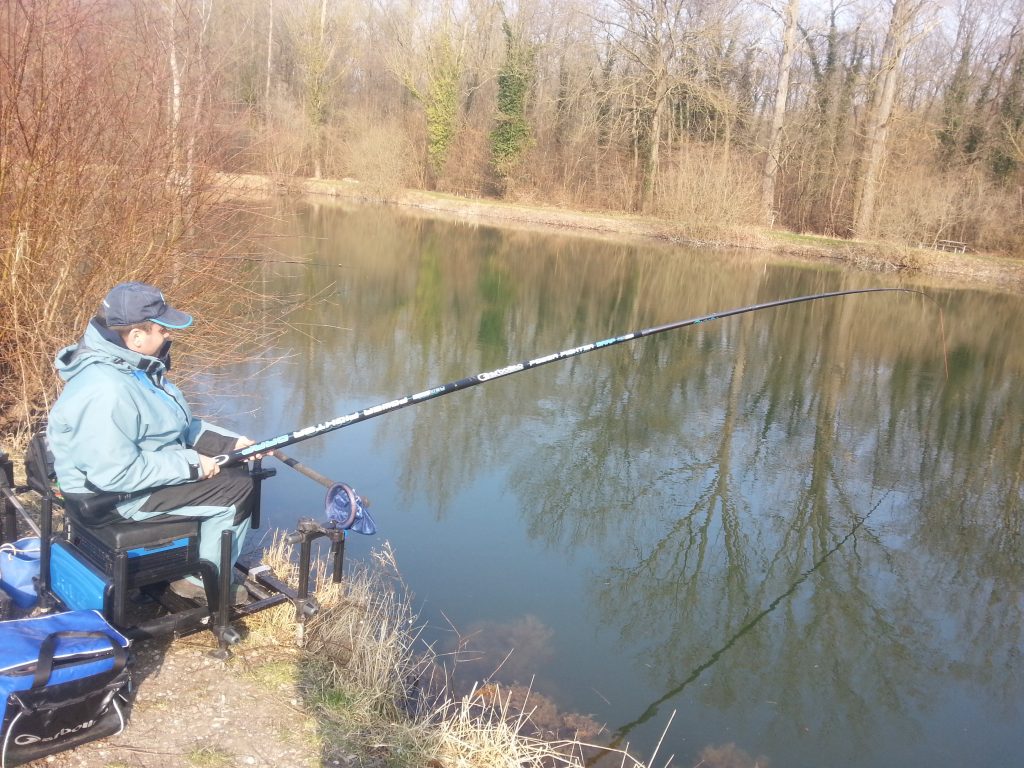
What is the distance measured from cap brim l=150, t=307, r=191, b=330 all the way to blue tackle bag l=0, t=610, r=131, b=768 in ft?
3.05

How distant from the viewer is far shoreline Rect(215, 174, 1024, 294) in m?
23.7

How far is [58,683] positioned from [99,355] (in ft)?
3.14

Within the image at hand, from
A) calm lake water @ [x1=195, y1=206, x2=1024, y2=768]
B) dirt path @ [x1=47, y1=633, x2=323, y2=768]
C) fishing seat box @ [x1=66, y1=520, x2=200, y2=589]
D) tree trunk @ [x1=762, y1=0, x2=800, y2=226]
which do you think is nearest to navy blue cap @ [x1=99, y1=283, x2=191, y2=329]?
fishing seat box @ [x1=66, y1=520, x2=200, y2=589]

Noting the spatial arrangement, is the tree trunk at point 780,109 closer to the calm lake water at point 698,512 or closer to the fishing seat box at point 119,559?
the calm lake water at point 698,512

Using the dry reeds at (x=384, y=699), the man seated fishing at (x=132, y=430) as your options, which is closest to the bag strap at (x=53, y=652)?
the man seated fishing at (x=132, y=430)

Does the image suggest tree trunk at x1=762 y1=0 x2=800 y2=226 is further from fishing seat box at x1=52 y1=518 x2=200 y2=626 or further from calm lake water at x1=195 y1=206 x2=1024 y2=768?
fishing seat box at x1=52 y1=518 x2=200 y2=626

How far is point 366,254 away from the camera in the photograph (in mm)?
18906

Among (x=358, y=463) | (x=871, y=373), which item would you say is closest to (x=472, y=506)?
(x=358, y=463)

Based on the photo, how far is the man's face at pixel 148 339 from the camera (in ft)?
9.19

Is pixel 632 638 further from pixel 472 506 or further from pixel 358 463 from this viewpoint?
pixel 358 463

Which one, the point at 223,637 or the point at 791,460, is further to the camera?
the point at 791,460

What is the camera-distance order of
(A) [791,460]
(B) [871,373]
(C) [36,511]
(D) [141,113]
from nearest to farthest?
(C) [36,511] < (D) [141,113] < (A) [791,460] < (B) [871,373]

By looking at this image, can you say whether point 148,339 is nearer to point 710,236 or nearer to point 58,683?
point 58,683

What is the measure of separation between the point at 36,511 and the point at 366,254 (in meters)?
15.0
